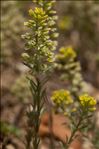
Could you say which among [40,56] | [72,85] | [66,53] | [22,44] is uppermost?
[40,56]

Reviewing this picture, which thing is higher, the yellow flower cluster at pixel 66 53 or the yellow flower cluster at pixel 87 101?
the yellow flower cluster at pixel 66 53

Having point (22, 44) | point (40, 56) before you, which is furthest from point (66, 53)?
point (22, 44)

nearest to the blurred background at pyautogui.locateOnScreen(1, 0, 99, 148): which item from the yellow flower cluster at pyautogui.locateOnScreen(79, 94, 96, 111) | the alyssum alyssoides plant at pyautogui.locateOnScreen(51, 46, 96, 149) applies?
the alyssum alyssoides plant at pyautogui.locateOnScreen(51, 46, 96, 149)

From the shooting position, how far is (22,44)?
548 centimetres

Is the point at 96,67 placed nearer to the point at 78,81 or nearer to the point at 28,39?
the point at 78,81

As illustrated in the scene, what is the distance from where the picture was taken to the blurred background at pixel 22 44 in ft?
14.9

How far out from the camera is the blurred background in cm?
454

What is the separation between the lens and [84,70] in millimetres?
6328

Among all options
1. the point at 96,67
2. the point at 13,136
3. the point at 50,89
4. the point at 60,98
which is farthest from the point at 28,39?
the point at 96,67

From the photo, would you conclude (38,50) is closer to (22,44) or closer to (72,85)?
(72,85)

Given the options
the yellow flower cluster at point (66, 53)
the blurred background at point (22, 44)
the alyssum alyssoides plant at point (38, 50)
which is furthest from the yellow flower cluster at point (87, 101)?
the blurred background at point (22, 44)

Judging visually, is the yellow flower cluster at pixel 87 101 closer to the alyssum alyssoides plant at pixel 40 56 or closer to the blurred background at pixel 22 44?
the alyssum alyssoides plant at pixel 40 56

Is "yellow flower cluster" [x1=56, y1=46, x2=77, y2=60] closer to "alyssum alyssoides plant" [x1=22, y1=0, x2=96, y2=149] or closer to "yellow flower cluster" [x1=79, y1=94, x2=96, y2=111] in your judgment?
"alyssum alyssoides plant" [x1=22, y1=0, x2=96, y2=149]

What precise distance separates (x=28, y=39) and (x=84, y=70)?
365 centimetres
